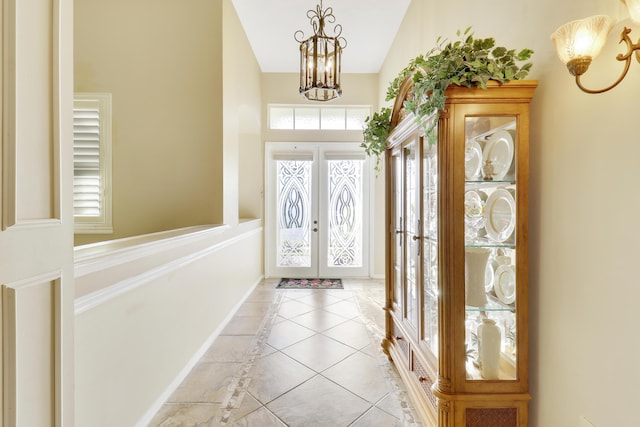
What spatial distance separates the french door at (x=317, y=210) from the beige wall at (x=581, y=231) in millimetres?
3620

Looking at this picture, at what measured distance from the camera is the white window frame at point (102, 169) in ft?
9.87

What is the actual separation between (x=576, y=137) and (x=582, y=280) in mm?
575

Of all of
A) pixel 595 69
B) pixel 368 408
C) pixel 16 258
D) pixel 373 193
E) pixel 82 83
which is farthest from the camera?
pixel 373 193

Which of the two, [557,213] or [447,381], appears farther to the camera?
[447,381]

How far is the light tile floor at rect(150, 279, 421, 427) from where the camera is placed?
1.92 meters

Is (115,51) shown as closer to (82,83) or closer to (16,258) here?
(82,83)

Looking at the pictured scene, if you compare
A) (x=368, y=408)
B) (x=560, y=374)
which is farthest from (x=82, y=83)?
(x=560, y=374)

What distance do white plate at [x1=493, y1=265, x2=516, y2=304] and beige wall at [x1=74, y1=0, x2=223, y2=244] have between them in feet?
7.97

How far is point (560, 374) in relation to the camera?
4.50 feet

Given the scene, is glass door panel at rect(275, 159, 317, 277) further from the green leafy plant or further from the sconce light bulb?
the sconce light bulb

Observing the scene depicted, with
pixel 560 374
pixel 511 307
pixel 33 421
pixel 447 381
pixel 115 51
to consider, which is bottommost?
pixel 447 381

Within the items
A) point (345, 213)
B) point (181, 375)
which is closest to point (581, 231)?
point (181, 375)

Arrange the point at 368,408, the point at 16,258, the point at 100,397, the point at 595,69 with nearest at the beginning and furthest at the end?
the point at 16,258
the point at 595,69
the point at 100,397
the point at 368,408

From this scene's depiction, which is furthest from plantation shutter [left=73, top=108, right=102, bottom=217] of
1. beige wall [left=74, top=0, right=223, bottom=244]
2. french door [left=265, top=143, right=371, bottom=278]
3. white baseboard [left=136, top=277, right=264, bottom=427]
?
french door [left=265, top=143, right=371, bottom=278]
